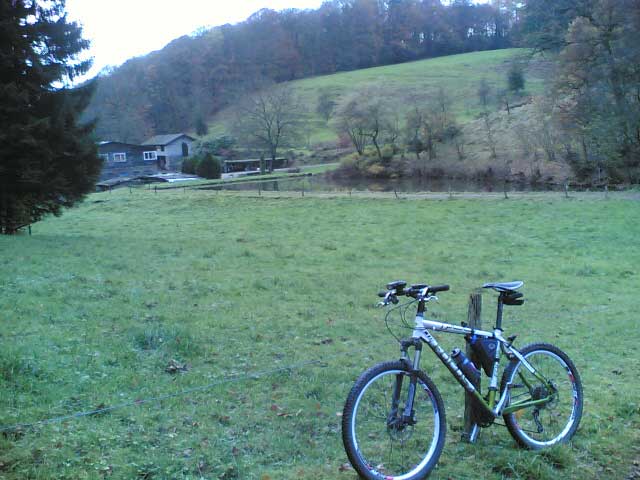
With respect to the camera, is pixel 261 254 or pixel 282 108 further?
pixel 282 108

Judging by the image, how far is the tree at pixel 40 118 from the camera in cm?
2009

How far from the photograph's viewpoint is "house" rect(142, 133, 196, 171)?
8644 centimetres

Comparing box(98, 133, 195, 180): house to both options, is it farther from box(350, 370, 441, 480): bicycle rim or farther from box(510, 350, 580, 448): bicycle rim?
box(510, 350, 580, 448): bicycle rim

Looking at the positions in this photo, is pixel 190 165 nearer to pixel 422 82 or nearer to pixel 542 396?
pixel 422 82

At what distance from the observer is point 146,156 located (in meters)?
83.6

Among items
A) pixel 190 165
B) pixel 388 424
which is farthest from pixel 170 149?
pixel 388 424

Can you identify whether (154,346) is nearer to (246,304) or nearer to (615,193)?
(246,304)

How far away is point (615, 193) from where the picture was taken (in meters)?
34.8

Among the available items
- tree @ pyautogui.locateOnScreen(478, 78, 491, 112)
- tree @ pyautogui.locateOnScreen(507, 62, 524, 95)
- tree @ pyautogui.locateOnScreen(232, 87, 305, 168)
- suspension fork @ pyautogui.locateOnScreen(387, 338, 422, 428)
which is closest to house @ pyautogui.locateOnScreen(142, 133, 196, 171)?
tree @ pyautogui.locateOnScreen(232, 87, 305, 168)

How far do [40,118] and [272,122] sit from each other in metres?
61.6

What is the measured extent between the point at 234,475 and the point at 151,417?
1504 mm

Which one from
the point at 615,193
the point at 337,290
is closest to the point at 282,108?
the point at 615,193

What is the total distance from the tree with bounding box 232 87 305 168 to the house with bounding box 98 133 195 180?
12.8m

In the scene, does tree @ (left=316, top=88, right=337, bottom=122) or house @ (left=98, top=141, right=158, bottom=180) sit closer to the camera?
house @ (left=98, top=141, right=158, bottom=180)
